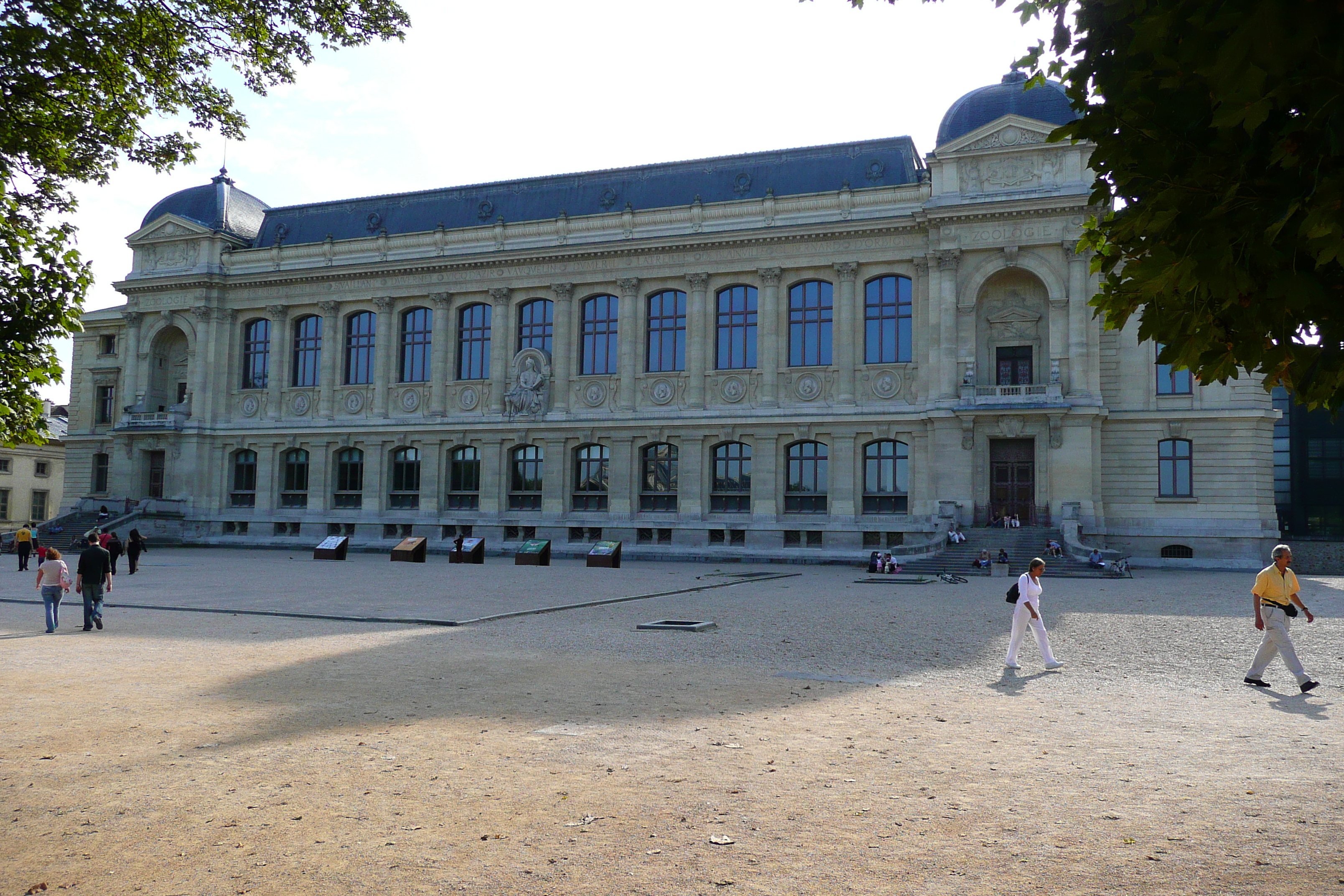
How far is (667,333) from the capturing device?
5044 cm

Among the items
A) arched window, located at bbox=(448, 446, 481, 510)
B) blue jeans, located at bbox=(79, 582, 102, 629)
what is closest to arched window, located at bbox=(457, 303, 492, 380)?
arched window, located at bbox=(448, 446, 481, 510)

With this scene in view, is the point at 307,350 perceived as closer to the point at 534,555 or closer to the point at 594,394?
the point at 594,394

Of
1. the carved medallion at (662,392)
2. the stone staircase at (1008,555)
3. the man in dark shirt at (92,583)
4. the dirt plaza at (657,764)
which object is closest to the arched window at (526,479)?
the carved medallion at (662,392)

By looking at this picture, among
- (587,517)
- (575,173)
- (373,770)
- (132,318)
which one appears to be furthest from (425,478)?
(373,770)

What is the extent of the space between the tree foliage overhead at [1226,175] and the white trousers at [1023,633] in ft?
29.3

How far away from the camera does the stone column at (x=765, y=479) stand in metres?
46.8

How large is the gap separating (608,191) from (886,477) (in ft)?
71.0

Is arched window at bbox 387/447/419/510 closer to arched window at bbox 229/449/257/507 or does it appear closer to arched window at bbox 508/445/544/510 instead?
arched window at bbox 508/445/544/510

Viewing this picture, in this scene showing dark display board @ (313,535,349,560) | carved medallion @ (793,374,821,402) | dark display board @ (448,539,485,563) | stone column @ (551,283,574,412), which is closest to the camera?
dark display board @ (448,539,485,563)

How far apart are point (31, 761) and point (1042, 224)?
42.5 meters

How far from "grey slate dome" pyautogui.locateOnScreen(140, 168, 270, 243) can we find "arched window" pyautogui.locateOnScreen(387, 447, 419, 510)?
60.2 feet

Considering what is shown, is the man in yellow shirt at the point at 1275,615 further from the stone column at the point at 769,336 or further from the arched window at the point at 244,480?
the arched window at the point at 244,480

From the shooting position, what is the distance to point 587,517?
50031 mm

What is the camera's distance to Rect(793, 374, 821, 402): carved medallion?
155 ft
